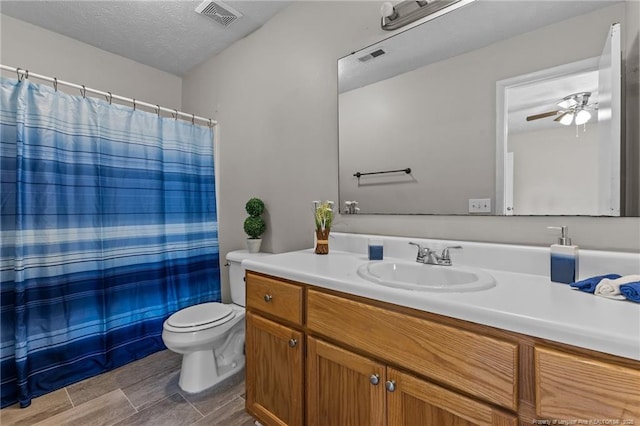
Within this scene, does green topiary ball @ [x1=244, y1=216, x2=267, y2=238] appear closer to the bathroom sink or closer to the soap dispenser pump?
the bathroom sink

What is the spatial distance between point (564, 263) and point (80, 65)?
10.8 feet

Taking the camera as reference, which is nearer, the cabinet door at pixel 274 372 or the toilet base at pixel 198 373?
the cabinet door at pixel 274 372

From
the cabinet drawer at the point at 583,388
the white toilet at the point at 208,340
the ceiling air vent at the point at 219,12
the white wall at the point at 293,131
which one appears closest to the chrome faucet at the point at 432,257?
the white wall at the point at 293,131

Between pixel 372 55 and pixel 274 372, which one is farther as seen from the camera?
pixel 372 55

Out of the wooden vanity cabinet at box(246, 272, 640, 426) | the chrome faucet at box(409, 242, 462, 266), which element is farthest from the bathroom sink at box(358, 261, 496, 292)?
the wooden vanity cabinet at box(246, 272, 640, 426)

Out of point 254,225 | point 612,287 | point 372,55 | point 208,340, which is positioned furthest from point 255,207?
point 612,287

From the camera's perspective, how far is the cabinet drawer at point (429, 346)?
0.69 m

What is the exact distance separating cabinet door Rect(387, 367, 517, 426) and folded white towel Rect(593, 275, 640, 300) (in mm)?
416

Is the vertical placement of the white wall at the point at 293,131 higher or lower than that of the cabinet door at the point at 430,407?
higher

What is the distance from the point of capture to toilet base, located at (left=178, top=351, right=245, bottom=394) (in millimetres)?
1690

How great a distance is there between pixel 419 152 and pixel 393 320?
86cm

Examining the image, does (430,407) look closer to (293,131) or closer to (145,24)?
(293,131)

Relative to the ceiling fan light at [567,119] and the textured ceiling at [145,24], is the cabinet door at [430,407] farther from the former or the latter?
the textured ceiling at [145,24]

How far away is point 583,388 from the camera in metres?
0.59
